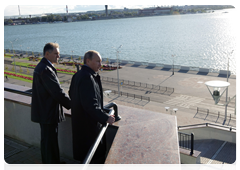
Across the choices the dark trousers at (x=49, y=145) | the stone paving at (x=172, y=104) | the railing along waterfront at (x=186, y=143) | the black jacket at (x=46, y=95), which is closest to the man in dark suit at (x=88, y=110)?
the black jacket at (x=46, y=95)

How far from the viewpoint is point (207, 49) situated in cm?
6850

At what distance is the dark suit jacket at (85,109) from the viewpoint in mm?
2217

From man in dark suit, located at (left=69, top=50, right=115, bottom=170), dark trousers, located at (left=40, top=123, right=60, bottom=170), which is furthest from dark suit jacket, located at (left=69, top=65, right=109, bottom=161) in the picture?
dark trousers, located at (left=40, top=123, right=60, bottom=170)

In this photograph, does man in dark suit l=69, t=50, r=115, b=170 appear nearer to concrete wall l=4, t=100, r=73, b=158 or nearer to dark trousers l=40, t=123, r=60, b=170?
dark trousers l=40, t=123, r=60, b=170

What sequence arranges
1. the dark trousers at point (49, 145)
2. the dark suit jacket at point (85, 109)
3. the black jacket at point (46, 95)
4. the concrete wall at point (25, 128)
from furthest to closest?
1. the concrete wall at point (25, 128)
2. the dark trousers at point (49, 145)
3. the black jacket at point (46, 95)
4. the dark suit jacket at point (85, 109)

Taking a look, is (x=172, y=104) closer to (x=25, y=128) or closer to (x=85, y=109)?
(x=25, y=128)

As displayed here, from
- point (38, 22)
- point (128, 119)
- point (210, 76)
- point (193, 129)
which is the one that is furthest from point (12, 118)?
point (38, 22)

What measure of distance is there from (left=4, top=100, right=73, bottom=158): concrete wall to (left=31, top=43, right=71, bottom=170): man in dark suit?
0.43 m

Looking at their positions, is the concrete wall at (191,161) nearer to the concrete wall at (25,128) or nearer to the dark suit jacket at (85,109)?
the concrete wall at (25,128)

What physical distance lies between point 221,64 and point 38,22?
7031 inches

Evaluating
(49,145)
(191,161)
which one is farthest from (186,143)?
(49,145)

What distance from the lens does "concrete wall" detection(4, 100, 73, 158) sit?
3.17 metres

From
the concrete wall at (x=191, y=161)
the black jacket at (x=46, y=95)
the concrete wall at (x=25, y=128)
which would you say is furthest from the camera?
the concrete wall at (x=191, y=161)

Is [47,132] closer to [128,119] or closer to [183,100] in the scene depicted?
[128,119]
